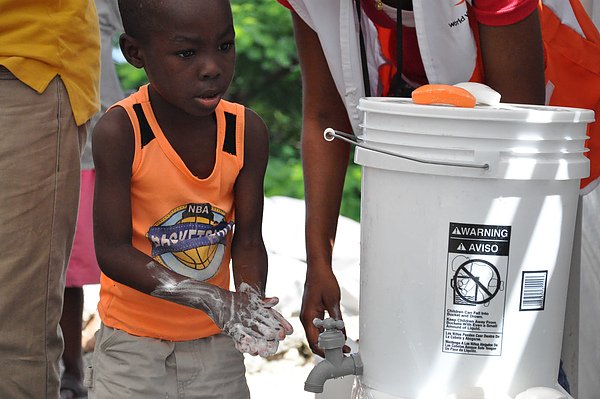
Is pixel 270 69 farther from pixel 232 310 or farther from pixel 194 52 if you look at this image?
pixel 232 310

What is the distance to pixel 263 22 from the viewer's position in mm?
7910

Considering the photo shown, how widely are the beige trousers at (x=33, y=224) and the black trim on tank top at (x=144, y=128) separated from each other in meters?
0.47

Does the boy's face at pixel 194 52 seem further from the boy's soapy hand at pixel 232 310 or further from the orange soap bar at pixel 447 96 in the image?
the orange soap bar at pixel 447 96

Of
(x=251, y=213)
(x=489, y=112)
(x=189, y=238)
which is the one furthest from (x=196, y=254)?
(x=489, y=112)

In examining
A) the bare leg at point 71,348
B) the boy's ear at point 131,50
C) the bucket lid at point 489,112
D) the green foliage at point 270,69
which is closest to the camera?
the bucket lid at point 489,112

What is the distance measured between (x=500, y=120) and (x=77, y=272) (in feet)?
7.54

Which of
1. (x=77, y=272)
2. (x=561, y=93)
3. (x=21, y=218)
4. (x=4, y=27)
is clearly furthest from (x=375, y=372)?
(x=77, y=272)

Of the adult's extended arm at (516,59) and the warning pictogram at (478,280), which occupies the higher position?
the adult's extended arm at (516,59)

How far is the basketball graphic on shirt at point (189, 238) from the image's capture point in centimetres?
244

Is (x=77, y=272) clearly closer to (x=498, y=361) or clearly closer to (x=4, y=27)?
(x=4, y=27)

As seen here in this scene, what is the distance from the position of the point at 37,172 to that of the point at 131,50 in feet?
1.68

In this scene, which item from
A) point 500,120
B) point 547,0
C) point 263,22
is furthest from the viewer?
point 263,22

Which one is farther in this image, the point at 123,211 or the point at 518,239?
the point at 123,211

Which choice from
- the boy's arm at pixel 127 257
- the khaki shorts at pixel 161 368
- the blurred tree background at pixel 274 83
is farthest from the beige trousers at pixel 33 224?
the blurred tree background at pixel 274 83
